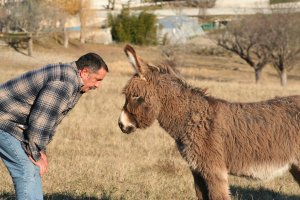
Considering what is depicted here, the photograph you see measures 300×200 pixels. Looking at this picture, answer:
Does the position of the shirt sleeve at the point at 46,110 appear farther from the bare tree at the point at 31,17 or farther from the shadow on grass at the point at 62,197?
the bare tree at the point at 31,17

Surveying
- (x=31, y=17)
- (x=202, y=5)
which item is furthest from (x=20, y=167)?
(x=202, y=5)

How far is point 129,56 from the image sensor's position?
5750mm

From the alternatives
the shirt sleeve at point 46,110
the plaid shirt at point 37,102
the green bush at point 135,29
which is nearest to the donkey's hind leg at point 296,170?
the plaid shirt at point 37,102

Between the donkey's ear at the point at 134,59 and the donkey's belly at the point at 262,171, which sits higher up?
the donkey's ear at the point at 134,59

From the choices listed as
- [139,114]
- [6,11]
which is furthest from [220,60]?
[139,114]

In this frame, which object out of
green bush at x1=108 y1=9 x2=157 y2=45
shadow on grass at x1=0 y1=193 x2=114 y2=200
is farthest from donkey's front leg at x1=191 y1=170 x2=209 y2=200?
green bush at x1=108 y1=9 x2=157 y2=45

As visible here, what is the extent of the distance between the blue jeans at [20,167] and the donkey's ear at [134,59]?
4.94ft

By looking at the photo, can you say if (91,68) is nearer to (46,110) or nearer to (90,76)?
(90,76)

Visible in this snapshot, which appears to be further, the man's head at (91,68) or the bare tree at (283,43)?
the bare tree at (283,43)

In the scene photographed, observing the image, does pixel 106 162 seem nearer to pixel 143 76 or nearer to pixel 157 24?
pixel 143 76

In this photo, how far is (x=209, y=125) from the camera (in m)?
5.91

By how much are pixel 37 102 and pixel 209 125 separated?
81.5 inches

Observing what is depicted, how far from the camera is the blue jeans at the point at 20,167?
4.96m

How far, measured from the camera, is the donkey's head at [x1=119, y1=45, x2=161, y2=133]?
19.5ft
